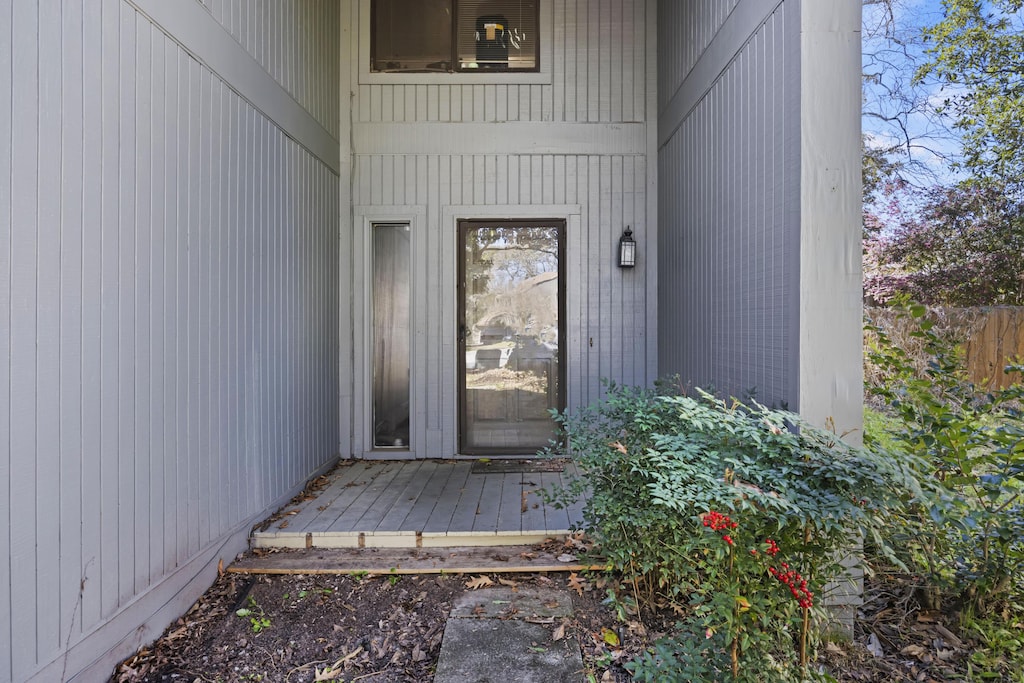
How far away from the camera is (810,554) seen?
5.76 feet

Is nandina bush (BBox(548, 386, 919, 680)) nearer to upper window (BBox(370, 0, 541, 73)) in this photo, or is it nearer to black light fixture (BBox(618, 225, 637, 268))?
black light fixture (BBox(618, 225, 637, 268))

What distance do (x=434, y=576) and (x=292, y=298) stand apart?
1952mm

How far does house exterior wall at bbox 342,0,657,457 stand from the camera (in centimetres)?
456

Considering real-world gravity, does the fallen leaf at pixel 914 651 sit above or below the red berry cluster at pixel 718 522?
below

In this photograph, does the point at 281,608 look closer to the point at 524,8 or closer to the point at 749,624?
the point at 749,624

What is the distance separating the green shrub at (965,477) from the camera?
198 cm

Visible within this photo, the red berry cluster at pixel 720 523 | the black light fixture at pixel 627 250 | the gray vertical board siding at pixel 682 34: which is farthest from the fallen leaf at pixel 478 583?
the gray vertical board siding at pixel 682 34

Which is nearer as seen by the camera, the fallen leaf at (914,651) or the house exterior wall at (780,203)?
the fallen leaf at (914,651)

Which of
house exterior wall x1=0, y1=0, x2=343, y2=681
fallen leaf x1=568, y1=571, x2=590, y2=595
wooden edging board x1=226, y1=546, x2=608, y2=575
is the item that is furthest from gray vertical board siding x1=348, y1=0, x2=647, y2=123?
fallen leaf x1=568, y1=571, x2=590, y2=595

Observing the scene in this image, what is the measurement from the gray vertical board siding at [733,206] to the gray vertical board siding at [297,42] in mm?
2560

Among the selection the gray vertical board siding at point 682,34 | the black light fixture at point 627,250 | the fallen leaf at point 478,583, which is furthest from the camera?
the black light fixture at point 627,250

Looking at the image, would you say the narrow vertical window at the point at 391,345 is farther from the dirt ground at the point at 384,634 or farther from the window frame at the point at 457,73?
the dirt ground at the point at 384,634

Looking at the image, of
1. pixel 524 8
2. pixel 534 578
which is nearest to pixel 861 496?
pixel 534 578

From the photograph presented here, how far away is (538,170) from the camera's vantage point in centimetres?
457
